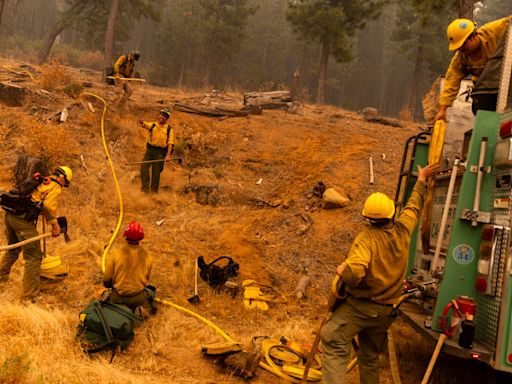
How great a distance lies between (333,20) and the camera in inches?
890

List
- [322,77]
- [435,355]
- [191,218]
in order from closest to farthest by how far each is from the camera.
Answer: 1. [435,355]
2. [191,218]
3. [322,77]

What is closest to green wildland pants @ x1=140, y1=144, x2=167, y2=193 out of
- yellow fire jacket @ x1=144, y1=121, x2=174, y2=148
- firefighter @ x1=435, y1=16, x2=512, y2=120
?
yellow fire jacket @ x1=144, y1=121, x2=174, y2=148

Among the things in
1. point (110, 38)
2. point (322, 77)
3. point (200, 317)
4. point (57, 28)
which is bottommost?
point (200, 317)

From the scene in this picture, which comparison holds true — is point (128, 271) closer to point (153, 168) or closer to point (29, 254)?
point (29, 254)

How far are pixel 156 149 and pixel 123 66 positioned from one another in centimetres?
399

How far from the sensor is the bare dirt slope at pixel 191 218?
4637 millimetres

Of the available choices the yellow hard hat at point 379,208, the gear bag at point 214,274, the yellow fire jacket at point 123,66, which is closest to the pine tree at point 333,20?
the yellow fire jacket at point 123,66

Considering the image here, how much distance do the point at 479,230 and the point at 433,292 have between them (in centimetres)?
72

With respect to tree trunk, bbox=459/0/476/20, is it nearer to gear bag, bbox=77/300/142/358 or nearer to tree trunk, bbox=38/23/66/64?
gear bag, bbox=77/300/142/358

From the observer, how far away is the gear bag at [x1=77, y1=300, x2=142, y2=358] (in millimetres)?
4656

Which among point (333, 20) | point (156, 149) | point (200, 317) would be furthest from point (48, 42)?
point (200, 317)

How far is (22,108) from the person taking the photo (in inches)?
484

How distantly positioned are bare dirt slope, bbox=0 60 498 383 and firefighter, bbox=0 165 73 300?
10.5 inches

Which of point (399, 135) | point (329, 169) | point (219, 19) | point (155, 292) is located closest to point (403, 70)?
point (219, 19)
